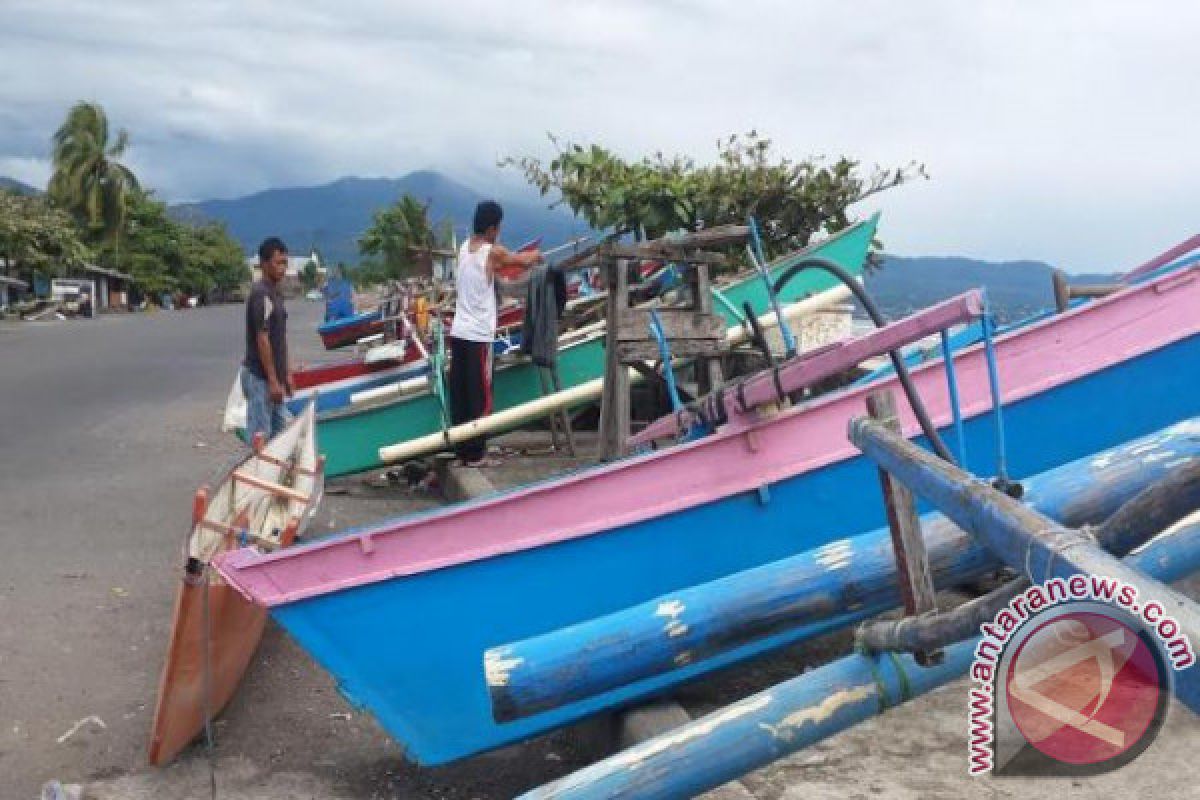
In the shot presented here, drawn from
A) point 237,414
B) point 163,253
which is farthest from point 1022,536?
point 163,253

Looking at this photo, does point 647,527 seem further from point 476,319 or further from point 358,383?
point 358,383

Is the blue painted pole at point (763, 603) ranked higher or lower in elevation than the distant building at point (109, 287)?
higher

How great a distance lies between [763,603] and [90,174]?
228 ft

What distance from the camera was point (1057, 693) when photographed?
191 cm

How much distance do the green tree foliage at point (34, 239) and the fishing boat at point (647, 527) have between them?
4280cm

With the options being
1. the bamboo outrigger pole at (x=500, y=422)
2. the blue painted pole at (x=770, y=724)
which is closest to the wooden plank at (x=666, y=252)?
the bamboo outrigger pole at (x=500, y=422)

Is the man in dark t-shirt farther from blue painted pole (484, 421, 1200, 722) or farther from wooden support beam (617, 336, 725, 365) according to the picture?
blue painted pole (484, 421, 1200, 722)

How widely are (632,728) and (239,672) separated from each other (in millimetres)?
1660

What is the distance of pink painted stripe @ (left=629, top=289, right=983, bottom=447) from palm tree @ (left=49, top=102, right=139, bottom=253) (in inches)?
2635

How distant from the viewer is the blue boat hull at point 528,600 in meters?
3.75

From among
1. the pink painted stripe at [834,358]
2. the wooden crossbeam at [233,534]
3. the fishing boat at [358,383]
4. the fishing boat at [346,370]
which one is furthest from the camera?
the fishing boat at [346,370]

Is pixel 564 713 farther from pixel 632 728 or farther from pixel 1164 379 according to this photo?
pixel 1164 379

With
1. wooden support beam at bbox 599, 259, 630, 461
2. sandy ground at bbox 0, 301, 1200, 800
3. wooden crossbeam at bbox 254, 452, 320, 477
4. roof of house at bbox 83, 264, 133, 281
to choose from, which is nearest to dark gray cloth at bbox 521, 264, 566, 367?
sandy ground at bbox 0, 301, 1200, 800

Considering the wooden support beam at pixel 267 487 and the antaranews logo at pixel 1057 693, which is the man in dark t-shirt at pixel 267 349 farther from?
the antaranews logo at pixel 1057 693
